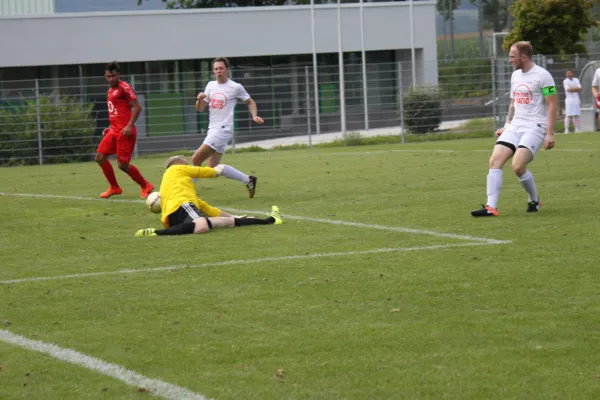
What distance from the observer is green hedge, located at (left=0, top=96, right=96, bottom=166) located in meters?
29.0

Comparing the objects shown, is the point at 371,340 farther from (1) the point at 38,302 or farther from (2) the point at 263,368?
(1) the point at 38,302

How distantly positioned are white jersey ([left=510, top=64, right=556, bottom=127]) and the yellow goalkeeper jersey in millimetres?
3479

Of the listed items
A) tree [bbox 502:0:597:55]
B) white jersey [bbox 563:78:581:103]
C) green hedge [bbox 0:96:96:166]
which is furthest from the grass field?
tree [bbox 502:0:597:55]

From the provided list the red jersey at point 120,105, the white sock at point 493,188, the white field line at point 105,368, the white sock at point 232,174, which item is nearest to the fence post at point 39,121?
the red jersey at point 120,105

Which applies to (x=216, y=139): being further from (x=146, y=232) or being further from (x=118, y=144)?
(x=146, y=232)

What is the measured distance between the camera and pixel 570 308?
6516mm

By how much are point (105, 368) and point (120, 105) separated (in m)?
10.7

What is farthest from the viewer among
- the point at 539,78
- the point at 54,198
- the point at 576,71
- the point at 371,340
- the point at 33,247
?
the point at 576,71

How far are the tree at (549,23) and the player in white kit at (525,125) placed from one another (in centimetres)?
2745

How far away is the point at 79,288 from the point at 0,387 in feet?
8.74

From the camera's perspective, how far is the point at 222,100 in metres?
15.1

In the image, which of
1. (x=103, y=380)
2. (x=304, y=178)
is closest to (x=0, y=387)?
(x=103, y=380)

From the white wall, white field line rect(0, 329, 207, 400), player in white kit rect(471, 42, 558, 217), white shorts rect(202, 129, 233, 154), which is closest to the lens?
white field line rect(0, 329, 207, 400)

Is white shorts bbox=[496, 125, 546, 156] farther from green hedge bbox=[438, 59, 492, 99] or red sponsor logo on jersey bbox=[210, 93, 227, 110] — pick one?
green hedge bbox=[438, 59, 492, 99]
